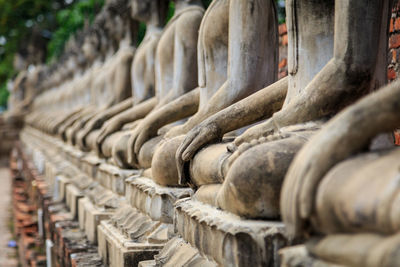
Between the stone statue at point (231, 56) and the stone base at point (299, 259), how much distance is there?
160cm

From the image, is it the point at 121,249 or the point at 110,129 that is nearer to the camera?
the point at 121,249

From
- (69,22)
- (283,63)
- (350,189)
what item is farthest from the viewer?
(69,22)

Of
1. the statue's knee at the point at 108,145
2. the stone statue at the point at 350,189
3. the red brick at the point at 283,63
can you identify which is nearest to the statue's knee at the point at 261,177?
the stone statue at the point at 350,189

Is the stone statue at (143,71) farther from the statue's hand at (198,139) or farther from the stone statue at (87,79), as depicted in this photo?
the stone statue at (87,79)

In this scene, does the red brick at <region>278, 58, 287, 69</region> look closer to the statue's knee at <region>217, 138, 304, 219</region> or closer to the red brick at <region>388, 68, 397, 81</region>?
the red brick at <region>388, 68, 397, 81</region>

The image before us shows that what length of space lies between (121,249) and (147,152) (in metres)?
0.90

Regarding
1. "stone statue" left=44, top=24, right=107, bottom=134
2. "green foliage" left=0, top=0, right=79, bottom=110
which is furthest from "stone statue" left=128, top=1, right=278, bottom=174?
"green foliage" left=0, top=0, right=79, bottom=110

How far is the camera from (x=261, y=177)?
2.01 m

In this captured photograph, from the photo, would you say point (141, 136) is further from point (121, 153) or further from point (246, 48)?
point (246, 48)

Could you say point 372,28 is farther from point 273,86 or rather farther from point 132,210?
point 132,210

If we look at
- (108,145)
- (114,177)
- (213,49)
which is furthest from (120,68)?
(213,49)

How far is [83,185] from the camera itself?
5.76 meters

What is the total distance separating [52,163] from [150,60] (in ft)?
11.2

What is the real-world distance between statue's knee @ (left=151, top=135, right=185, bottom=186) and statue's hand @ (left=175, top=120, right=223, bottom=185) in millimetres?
266
